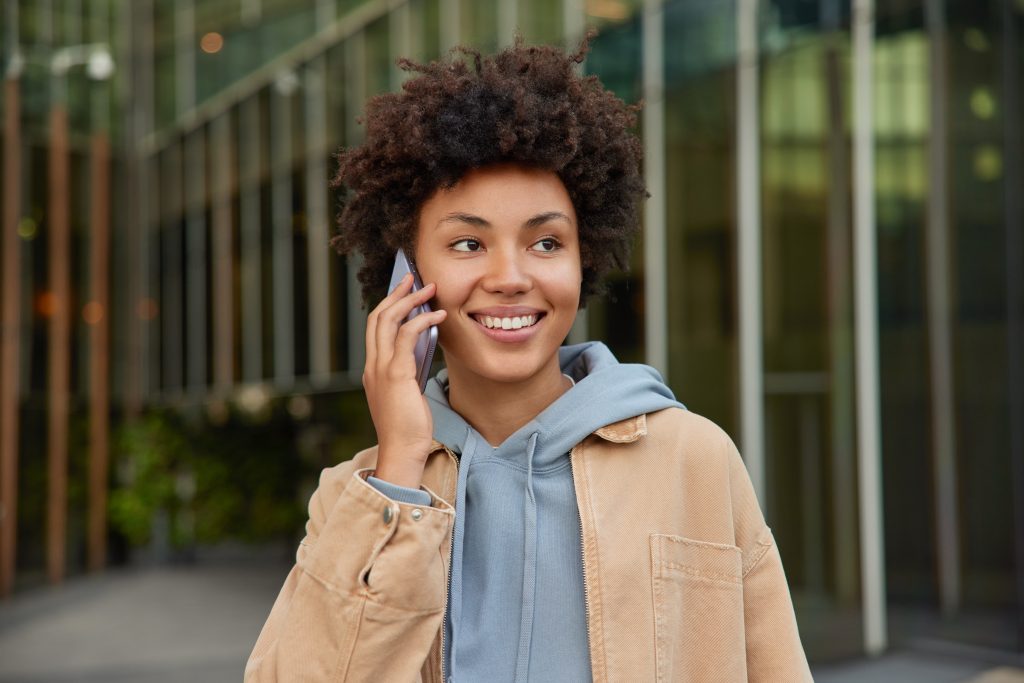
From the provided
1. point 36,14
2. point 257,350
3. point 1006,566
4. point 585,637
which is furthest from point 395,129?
point 36,14

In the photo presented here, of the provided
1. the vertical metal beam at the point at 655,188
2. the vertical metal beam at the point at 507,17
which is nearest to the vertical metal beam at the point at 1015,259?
the vertical metal beam at the point at 655,188

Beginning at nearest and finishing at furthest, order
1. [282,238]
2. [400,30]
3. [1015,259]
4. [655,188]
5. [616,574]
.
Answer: [616,574] → [1015,259] → [655,188] → [400,30] → [282,238]

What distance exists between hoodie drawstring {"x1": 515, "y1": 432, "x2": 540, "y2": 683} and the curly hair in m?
0.43

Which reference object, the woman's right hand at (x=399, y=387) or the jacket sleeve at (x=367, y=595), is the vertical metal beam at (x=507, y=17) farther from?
the jacket sleeve at (x=367, y=595)

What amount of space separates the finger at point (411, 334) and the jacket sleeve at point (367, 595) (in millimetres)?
228

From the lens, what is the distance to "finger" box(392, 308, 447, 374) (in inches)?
73.9

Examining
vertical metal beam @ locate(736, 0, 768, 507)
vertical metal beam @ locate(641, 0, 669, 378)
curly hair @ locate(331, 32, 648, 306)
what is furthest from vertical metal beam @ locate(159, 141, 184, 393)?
curly hair @ locate(331, 32, 648, 306)

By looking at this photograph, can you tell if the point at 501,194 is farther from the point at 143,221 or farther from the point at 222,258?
the point at 143,221

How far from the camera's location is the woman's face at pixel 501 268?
1.91 metres

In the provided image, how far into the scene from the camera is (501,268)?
190 cm

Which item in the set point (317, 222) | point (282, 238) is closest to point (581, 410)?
point (317, 222)

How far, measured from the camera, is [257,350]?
1573 cm

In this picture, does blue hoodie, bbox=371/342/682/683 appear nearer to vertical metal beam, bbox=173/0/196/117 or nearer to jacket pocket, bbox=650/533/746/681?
jacket pocket, bbox=650/533/746/681

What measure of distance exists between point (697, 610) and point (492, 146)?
86 cm
